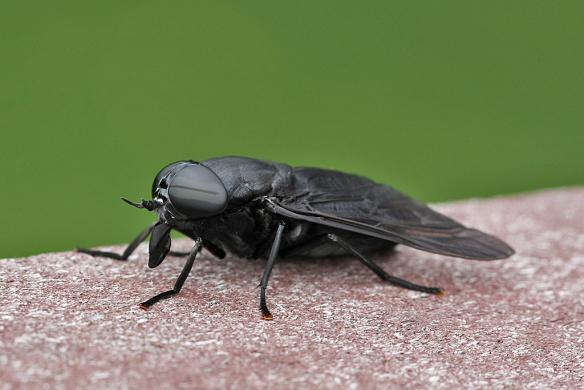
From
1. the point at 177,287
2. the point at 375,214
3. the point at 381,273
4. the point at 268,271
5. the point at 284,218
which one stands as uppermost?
the point at 375,214

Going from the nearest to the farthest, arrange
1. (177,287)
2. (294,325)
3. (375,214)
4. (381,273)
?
(294,325) → (177,287) → (381,273) → (375,214)

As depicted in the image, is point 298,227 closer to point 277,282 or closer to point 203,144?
point 277,282

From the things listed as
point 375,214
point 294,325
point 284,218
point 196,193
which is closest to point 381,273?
point 375,214

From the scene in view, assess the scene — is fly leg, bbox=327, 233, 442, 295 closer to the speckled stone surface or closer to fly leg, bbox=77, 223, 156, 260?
the speckled stone surface

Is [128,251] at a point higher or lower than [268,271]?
lower

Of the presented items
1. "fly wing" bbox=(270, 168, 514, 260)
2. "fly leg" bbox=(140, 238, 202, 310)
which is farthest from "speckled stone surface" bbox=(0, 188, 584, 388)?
"fly wing" bbox=(270, 168, 514, 260)

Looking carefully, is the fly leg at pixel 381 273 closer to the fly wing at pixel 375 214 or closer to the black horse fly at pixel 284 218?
the black horse fly at pixel 284 218

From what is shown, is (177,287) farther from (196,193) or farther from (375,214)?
(375,214)
